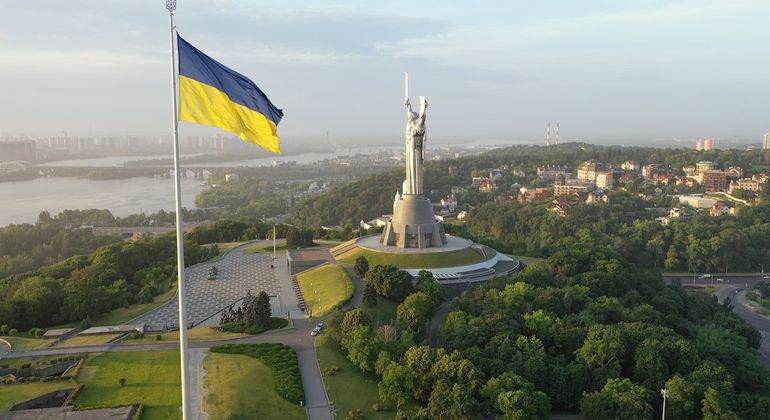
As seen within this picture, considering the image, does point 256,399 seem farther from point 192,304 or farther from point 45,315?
point 45,315

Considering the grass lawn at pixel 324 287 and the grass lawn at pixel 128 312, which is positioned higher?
the grass lawn at pixel 324 287

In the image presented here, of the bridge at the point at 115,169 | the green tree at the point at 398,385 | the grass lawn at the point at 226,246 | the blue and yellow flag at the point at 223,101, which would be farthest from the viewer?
the bridge at the point at 115,169

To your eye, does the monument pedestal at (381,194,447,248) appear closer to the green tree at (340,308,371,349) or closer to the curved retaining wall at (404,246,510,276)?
the curved retaining wall at (404,246,510,276)

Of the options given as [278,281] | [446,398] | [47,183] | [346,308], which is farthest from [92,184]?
[446,398]

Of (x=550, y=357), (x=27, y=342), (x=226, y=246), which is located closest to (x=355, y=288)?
(x=550, y=357)

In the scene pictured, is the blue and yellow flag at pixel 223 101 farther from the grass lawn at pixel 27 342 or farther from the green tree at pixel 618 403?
the grass lawn at pixel 27 342

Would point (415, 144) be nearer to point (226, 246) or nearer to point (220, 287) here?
point (220, 287)

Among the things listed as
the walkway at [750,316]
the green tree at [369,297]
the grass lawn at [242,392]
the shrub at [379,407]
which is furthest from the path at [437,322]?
the walkway at [750,316]

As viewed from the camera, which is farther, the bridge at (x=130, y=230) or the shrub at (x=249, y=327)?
the bridge at (x=130, y=230)
